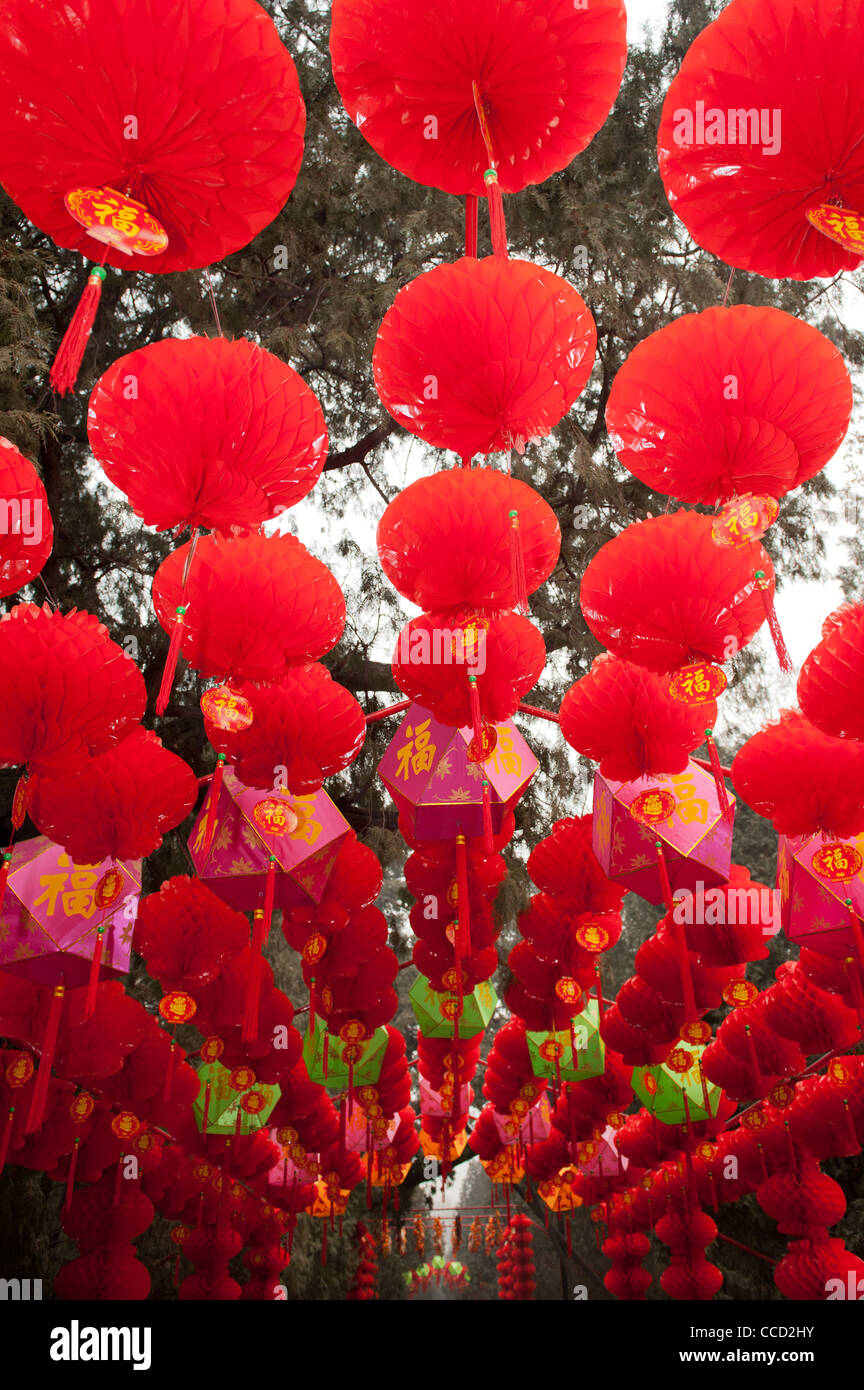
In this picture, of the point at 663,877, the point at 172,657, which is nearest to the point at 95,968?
the point at 172,657

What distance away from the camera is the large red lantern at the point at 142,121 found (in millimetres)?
1382

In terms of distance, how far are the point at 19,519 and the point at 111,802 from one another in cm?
107

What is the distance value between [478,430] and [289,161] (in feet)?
1.96

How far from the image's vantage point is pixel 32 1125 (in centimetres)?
271

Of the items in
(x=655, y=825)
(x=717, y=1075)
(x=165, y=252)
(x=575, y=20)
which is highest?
(x=575, y=20)

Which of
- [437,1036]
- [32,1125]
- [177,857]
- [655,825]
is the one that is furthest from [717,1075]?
[32,1125]

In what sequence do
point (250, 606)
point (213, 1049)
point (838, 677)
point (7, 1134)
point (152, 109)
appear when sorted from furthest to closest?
point (213, 1049)
point (7, 1134)
point (838, 677)
point (250, 606)
point (152, 109)

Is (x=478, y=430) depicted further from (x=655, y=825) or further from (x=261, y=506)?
(x=655, y=825)

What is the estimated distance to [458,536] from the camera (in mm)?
2184

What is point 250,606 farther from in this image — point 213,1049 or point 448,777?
point 213,1049

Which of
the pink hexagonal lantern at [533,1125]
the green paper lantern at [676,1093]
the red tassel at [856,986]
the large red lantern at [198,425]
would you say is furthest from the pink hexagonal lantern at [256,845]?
the pink hexagonal lantern at [533,1125]

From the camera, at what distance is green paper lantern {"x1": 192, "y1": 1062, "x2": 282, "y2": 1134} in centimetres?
565

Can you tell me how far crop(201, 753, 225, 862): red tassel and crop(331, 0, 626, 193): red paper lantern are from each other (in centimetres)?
197

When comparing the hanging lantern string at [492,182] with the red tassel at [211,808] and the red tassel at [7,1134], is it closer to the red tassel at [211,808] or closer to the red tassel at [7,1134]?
the red tassel at [211,808]
